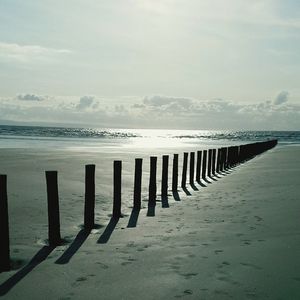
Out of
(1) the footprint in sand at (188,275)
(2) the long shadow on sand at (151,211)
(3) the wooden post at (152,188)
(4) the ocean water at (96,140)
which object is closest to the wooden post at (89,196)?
(2) the long shadow on sand at (151,211)

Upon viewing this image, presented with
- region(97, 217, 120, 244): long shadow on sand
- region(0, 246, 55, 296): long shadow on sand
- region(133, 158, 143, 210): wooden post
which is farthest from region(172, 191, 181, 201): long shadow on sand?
region(0, 246, 55, 296): long shadow on sand

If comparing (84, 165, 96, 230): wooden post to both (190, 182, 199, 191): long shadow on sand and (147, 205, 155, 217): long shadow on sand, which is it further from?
(190, 182, 199, 191): long shadow on sand

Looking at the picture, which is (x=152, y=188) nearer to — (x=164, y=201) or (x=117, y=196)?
(x=164, y=201)

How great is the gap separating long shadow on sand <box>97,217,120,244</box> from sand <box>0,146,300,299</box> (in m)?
0.02

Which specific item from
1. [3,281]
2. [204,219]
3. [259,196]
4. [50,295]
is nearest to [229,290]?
[50,295]

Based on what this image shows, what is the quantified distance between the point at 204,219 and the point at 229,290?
12.6ft

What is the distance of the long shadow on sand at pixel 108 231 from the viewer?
6699 millimetres

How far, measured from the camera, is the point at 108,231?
739cm

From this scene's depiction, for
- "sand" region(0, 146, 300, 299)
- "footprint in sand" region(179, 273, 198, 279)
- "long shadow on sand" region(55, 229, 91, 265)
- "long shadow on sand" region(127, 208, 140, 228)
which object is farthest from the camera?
"long shadow on sand" region(127, 208, 140, 228)

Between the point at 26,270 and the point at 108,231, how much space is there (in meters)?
2.31

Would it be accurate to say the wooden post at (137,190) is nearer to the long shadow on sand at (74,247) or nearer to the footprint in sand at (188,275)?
the long shadow on sand at (74,247)

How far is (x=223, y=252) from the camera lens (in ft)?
18.9

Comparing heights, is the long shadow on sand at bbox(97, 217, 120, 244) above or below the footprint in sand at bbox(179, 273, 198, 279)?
below

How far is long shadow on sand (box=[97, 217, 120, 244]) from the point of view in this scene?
6.70 metres
